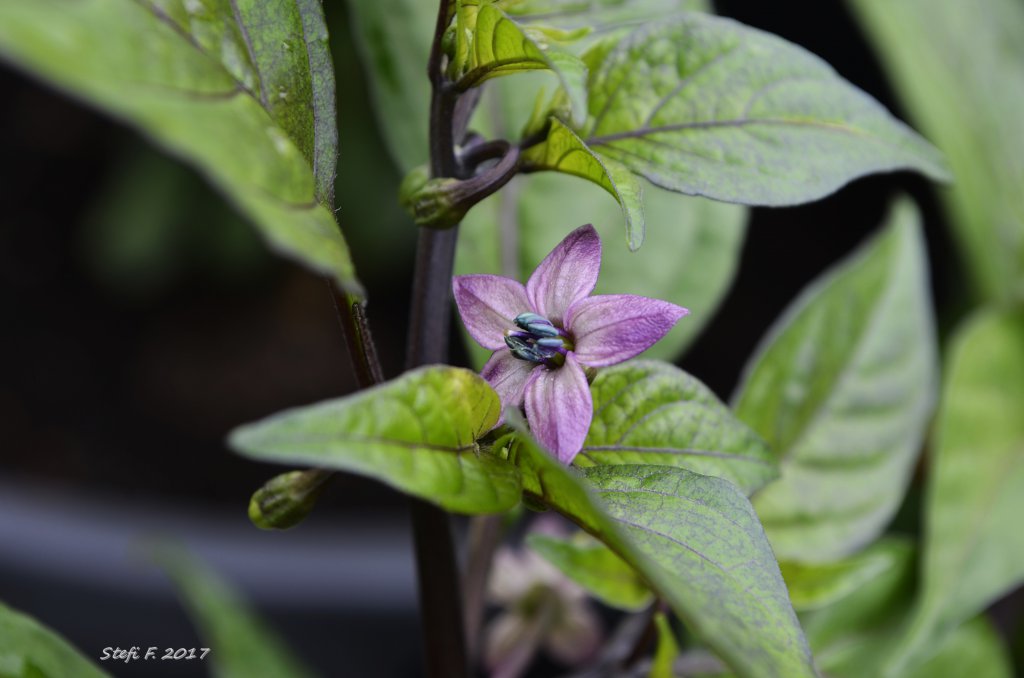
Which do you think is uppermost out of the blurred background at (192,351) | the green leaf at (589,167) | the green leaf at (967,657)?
the green leaf at (589,167)

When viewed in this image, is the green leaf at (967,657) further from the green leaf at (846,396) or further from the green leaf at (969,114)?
the green leaf at (969,114)

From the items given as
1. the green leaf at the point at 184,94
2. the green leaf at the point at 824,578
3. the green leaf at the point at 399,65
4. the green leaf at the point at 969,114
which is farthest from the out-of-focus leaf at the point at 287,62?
the green leaf at the point at 969,114

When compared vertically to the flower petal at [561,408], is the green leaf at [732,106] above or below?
above

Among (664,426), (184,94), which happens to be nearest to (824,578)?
(664,426)

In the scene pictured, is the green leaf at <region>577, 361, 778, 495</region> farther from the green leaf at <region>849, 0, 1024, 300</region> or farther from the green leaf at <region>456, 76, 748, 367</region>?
the green leaf at <region>849, 0, 1024, 300</region>

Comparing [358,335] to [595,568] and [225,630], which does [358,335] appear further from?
[225,630]
